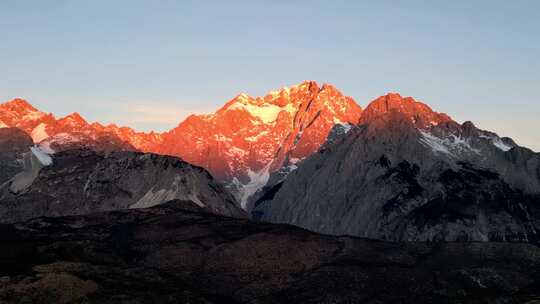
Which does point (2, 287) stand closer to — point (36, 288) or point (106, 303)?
point (36, 288)

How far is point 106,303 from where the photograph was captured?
198 m

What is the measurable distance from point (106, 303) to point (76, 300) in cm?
670

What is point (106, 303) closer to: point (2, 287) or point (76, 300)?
point (76, 300)

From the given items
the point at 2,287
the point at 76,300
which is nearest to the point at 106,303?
the point at 76,300

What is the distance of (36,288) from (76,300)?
34.4ft

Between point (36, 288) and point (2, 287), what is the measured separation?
7468 mm

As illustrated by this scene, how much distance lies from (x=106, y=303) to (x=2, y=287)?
23.8 metres

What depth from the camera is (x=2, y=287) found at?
649 ft

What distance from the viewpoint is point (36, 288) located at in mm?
199375

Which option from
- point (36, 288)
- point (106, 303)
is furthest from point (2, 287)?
point (106, 303)
